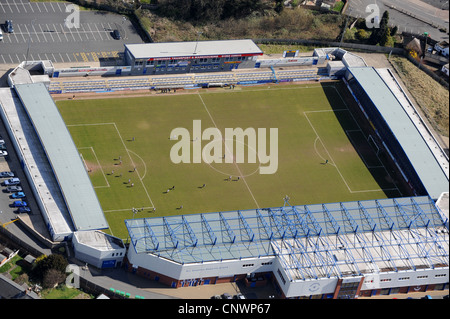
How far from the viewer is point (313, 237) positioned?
178 m

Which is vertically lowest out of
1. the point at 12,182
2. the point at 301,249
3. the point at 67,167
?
the point at 12,182

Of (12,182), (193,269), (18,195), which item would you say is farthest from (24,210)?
(193,269)

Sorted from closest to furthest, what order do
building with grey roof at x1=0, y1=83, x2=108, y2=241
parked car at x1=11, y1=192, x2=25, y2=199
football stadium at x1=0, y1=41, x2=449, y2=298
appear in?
football stadium at x1=0, y1=41, x2=449, y2=298, building with grey roof at x1=0, y1=83, x2=108, y2=241, parked car at x1=11, y1=192, x2=25, y2=199

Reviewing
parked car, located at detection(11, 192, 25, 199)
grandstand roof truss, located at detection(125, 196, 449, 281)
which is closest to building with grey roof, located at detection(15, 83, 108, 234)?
parked car, located at detection(11, 192, 25, 199)

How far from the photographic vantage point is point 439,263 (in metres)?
178

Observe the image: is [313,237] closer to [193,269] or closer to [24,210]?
[193,269]

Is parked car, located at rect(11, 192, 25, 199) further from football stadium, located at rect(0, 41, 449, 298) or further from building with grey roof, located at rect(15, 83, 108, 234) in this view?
building with grey roof, located at rect(15, 83, 108, 234)

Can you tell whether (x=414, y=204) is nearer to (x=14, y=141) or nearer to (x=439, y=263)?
(x=439, y=263)

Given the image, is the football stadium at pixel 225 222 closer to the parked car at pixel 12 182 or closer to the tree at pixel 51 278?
the parked car at pixel 12 182

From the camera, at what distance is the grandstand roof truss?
172 meters

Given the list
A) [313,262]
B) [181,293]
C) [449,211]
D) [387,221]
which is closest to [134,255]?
[181,293]

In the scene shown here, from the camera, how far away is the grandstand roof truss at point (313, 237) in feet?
563

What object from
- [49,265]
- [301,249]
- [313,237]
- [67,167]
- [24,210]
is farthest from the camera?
[67,167]

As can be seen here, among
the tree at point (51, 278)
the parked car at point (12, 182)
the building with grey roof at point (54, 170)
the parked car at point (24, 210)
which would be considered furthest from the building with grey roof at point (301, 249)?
the parked car at point (12, 182)
